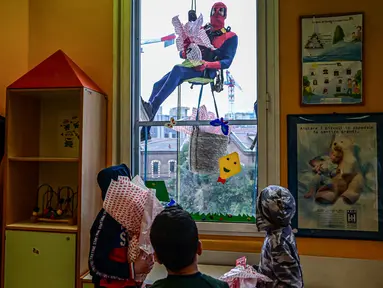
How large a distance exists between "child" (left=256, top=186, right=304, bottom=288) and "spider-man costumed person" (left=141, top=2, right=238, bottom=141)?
3.35 ft

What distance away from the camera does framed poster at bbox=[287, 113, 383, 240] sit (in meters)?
2.09

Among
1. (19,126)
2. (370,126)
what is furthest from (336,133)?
(19,126)

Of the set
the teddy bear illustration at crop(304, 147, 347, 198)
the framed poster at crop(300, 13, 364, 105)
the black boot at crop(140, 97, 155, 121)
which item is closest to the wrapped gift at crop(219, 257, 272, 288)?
the teddy bear illustration at crop(304, 147, 347, 198)

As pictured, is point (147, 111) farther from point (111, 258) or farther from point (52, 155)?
point (111, 258)

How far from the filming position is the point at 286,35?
2.22 metres

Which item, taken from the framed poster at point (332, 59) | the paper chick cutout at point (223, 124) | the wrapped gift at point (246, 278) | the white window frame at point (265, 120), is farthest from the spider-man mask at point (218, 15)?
the wrapped gift at point (246, 278)

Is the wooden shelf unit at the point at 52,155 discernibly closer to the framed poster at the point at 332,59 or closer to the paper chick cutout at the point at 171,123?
the paper chick cutout at the point at 171,123

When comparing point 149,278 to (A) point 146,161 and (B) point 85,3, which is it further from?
(B) point 85,3

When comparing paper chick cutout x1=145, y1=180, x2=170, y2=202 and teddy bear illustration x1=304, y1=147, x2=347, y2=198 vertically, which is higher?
teddy bear illustration x1=304, y1=147, x2=347, y2=198

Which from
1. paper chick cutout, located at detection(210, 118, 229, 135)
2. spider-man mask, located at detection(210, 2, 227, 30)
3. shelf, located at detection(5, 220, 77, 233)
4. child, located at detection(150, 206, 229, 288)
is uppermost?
spider-man mask, located at detection(210, 2, 227, 30)

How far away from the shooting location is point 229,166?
234 centimetres

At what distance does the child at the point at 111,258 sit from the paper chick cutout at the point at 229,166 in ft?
2.79

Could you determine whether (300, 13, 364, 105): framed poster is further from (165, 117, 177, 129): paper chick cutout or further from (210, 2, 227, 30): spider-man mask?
(165, 117, 177, 129): paper chick cutout

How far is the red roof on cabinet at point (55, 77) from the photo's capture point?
217 centimetres
